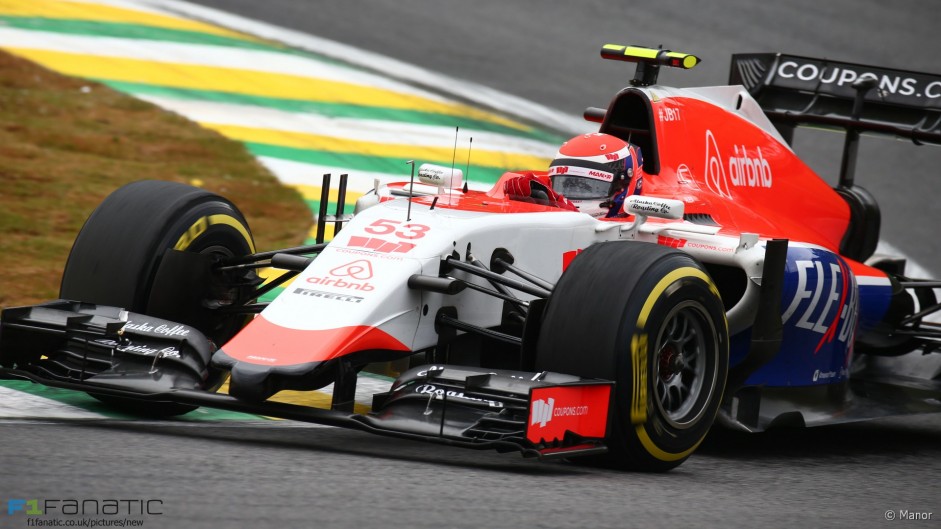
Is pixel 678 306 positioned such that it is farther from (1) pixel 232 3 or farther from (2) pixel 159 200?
(1) pixel 232 3

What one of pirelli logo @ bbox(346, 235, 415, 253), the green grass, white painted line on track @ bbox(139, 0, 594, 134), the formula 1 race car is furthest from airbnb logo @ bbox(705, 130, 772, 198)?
white painted line on track @ bbox(139, 0, 594, 134)

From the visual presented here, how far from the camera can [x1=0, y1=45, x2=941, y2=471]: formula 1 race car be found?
5.25 m

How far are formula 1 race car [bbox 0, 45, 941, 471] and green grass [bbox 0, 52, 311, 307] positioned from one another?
2.55 metres

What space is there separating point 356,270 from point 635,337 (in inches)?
46.6

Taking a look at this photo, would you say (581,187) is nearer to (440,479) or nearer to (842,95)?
(440,479)

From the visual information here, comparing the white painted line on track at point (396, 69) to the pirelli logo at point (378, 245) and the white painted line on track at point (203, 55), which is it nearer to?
the white painted line on track at point (203, 55)

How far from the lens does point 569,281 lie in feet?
17.9

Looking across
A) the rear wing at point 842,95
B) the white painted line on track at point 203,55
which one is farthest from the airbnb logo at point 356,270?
the white painted line on track at point 203,55

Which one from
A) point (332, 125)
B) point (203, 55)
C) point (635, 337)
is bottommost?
point (635, 337)

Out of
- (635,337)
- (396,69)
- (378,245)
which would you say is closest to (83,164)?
(396,69)

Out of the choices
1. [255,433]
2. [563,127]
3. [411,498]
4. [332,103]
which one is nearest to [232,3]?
[332,103]

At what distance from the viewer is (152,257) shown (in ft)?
20.4

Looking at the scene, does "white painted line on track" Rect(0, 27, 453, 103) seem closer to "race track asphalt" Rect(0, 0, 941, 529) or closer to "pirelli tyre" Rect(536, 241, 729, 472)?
"race track asphalt" Rect(0, 0, 941, 529)

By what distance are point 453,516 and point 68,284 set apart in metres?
2.76
